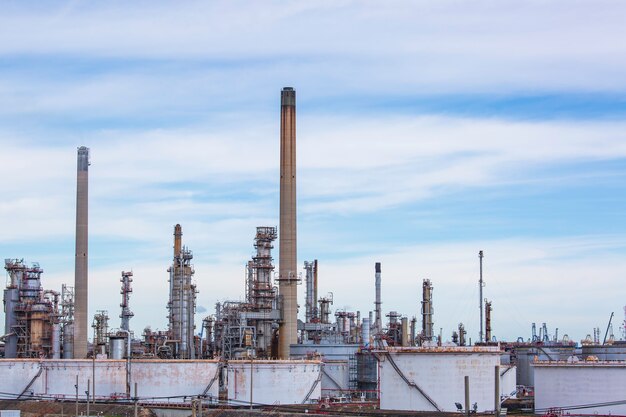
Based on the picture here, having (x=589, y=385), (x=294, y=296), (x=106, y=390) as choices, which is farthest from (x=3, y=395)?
(x=589, y=385)

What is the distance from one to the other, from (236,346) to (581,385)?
39.9 metres

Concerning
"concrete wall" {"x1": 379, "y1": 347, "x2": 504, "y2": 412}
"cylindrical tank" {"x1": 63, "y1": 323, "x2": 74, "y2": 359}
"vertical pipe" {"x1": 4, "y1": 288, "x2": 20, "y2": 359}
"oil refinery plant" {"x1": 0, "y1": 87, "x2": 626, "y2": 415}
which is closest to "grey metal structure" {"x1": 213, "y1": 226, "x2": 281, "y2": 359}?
"oil refinery plant" {"x1": 0, "y1": 87, "x2": 626, "y2": 415}

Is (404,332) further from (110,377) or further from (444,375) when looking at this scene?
(444,375)

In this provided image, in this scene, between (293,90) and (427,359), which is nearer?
(427,359)

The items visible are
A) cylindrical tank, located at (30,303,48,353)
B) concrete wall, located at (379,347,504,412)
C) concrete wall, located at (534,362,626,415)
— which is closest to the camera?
concrete wall, located at (379,347,504,412)

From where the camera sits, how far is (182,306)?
103562mm

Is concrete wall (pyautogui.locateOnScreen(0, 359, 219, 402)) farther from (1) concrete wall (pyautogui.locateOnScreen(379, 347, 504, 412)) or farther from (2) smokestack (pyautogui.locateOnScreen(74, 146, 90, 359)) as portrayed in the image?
(1) concrete wall (pyautogui.locateOnScreen(379, 347, 504, 412))

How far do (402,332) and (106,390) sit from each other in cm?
3299

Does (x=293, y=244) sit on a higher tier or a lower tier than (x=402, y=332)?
higher

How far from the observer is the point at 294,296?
101625mm

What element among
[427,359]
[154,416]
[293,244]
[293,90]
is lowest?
[154,416]

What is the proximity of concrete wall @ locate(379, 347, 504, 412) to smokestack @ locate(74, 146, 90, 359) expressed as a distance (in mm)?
46821

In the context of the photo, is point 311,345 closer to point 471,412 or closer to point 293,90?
point 293,90

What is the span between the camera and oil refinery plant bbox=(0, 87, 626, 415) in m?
83.8
